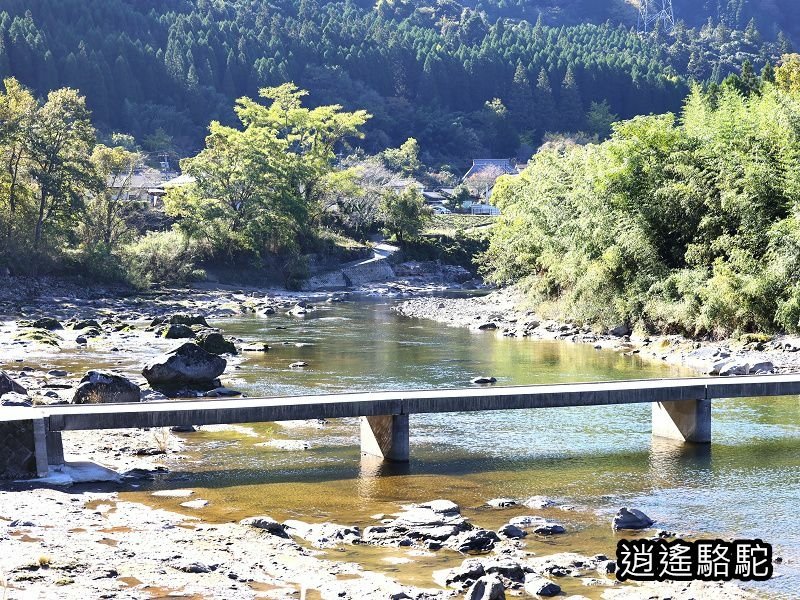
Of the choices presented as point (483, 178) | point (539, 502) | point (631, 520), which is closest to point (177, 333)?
point (539, 502)

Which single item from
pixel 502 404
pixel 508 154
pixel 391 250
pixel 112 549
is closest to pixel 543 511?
pixel 502 404

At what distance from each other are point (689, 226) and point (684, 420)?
16252mm

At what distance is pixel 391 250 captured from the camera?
7531 cm

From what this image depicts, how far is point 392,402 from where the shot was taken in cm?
1770

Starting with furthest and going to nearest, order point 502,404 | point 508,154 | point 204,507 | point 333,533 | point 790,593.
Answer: point 508,154 < point 502,404 < point 204,507 < point 333,533 < point 790,593

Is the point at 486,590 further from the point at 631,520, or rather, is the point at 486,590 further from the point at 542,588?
the point at 631,520

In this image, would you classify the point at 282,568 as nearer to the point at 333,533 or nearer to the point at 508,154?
the point at 333,533

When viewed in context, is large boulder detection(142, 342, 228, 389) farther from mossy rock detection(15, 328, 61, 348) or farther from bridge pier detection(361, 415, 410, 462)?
mossy rock detection(15, 328, 61, 348)

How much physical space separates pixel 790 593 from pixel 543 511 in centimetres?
391

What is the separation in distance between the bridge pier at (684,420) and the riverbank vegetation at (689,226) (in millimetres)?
11502

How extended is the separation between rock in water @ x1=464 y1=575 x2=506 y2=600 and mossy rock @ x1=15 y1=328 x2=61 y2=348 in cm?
2416

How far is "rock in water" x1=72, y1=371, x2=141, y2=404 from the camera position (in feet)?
65.8

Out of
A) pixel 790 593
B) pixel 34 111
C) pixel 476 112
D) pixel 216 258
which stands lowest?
pixel 790 593

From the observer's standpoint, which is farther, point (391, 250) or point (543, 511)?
point (391, 250)
